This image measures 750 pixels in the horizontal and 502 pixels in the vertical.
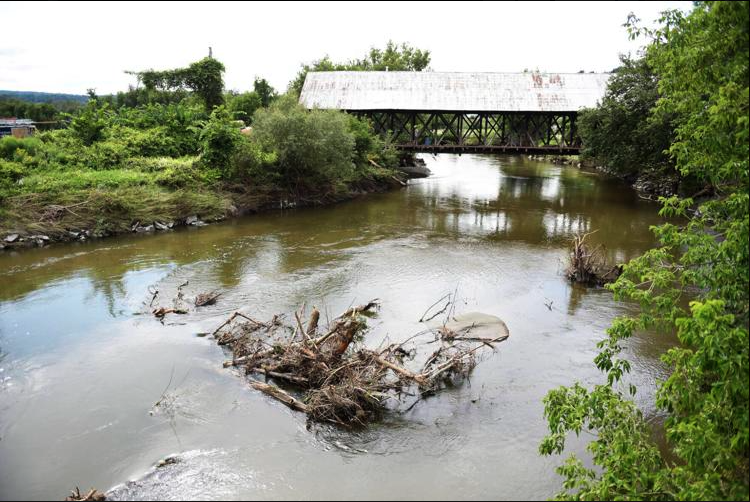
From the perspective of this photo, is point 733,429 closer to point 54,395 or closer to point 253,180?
point 54,395

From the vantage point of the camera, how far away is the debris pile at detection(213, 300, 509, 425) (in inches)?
398

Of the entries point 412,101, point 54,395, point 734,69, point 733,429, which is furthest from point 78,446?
point 412,101

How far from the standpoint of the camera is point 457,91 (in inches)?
1412

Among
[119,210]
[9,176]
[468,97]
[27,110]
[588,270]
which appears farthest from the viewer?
[27,110]

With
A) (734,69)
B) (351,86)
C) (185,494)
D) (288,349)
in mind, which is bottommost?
(185,494)

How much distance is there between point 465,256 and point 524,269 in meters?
2.47

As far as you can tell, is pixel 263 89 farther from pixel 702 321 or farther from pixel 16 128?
pixel 702 321

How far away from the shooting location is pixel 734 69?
6.43m

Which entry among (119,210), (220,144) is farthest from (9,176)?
(220,144)

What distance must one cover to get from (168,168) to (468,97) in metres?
19.5

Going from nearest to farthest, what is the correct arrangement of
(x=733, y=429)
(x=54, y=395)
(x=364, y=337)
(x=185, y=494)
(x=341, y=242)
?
(x=733, y=429) → (x=185, y=494) → (x=54, y=395) → (x=364, y=337) → (x=341, y=242)

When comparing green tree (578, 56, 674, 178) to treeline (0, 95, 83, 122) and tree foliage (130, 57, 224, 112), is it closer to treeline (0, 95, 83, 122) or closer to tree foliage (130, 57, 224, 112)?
tree foliage (130, 57, 224, 112)

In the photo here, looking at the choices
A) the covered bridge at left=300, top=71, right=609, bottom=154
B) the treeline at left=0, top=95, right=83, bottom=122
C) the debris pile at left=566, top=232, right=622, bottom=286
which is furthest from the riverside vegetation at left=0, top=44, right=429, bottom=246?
the treeline at left=0, top=95, right=83, bottom=122

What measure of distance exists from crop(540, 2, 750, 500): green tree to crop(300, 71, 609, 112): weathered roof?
2783 centimetres
